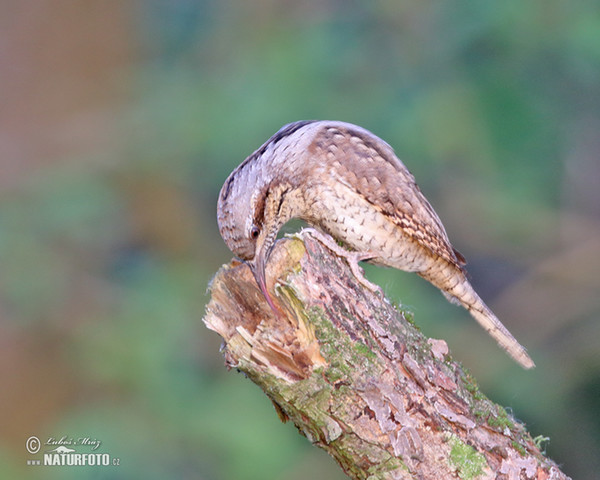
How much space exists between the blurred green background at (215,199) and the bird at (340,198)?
3.16 ft

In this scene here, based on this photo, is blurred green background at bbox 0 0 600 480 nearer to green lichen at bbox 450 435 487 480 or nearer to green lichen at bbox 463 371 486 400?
green lichen at bbox 463 371 486 400

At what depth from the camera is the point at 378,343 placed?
1.85 m

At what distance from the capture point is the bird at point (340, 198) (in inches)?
89.7

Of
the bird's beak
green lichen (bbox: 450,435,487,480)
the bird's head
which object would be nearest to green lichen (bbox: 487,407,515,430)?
green lichen (bbox: 450,435,487,480)

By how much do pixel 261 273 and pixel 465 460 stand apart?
2.26 feet

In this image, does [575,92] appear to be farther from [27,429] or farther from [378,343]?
Result: [27,429]

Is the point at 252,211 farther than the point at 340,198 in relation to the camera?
No

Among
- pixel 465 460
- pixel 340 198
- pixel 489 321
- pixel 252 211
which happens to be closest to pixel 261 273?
pixel 252 211

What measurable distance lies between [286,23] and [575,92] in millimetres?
1744

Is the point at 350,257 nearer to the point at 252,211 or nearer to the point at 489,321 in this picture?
the point at 252,211

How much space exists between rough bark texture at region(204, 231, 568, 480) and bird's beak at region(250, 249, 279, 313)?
0.09 ft

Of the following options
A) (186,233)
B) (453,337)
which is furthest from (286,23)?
(453,337)

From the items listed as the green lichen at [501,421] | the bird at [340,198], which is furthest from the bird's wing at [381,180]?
the green lichen at [501,421]

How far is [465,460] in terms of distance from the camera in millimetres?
1825
